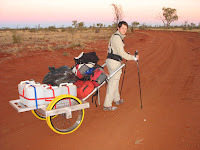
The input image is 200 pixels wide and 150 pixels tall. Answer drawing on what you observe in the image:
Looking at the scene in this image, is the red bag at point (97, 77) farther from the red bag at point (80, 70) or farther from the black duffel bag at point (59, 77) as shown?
the black duffel bag at point (59, 77)

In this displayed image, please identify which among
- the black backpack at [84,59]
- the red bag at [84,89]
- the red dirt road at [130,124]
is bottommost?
the red dirt road at [130,124]

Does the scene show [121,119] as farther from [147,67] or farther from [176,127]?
[147,67]

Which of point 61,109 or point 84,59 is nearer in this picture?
point 61,109

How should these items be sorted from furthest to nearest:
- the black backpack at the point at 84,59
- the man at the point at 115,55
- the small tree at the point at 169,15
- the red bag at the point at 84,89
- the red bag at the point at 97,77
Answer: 1. the small tree at the point at 169,15
2. the man at the point at 115,55
3. the black backpack at the point at 84,59
4. the red bag at the point at 97,77
5. the red bag at the point at 84,89

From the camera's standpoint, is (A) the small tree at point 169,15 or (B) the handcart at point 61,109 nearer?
(B) the handcart at point 61,109

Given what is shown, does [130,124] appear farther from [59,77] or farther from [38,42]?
[38,42]

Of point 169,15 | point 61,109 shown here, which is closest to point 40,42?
point 61,109

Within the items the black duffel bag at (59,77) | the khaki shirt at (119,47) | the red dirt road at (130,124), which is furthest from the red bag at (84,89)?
the khaki shirt at (119,47)

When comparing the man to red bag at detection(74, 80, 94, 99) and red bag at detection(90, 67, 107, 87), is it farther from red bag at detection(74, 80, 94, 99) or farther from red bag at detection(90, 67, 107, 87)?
red bag at detection(74, 80, 94, 99)

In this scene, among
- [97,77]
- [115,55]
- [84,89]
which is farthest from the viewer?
[115,55]

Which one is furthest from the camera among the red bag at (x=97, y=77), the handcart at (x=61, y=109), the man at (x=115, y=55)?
the man at (x=115, y=55)

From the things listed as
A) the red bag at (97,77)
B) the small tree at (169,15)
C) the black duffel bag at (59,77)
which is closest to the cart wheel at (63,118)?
the black duffel bag at (59,77)

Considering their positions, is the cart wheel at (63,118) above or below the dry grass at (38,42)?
below

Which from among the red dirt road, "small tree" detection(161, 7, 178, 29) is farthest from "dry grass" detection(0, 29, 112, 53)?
"small tree" detection(161, 7, 178, 29)
